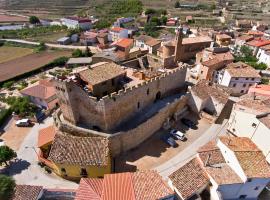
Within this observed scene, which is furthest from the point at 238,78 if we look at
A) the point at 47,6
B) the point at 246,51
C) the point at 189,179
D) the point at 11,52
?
the point at 47,6

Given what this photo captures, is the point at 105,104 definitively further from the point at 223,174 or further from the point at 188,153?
the point at 223,174

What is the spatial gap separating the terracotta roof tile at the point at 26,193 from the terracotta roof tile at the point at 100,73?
1575 centimetres

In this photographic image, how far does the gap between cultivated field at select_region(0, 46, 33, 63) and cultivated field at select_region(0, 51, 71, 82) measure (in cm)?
347

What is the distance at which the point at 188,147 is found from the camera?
34.1 meters

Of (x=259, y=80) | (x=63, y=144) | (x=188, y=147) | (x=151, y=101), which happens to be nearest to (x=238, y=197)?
(x=188, y=147)

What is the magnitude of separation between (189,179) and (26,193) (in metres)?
18.9

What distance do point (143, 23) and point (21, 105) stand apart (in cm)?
7303

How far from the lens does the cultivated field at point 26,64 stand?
206 ft

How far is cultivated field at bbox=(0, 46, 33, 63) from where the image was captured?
247 feet

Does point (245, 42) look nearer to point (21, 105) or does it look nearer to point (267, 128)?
point (267, 128)

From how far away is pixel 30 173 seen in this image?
31141 mm

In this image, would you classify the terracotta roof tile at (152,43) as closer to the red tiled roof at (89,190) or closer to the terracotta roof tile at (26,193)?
the red tiled roof at (89,190)

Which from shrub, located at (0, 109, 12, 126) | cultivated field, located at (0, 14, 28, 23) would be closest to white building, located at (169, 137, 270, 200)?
shrub, located at (0, 109, 12, 126)

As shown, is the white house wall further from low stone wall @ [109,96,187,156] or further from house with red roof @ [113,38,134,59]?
house with red roof @ [113,38,134,59]
